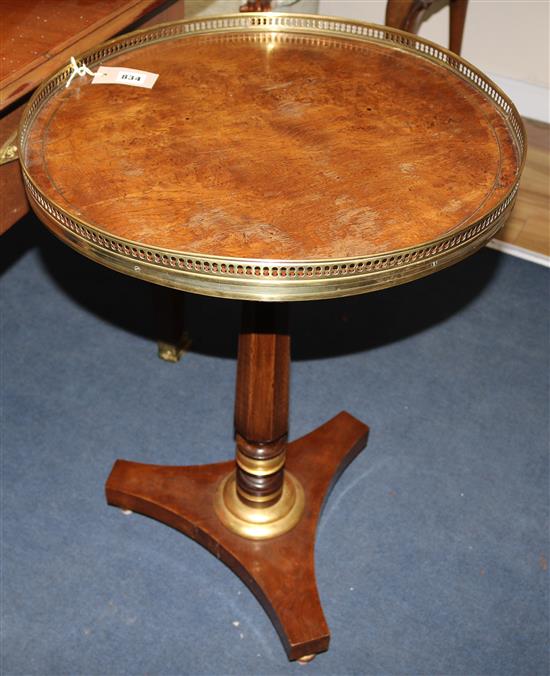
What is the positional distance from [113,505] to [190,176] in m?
0.82

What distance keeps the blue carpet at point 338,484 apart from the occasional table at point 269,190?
0.08 meters

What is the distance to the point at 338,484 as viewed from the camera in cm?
184

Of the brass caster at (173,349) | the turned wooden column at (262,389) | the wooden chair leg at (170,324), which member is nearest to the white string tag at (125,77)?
the turned wooden column at (262,389)

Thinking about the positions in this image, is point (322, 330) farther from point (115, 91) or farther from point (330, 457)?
point (115, 91)

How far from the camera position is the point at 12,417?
1.93 meters

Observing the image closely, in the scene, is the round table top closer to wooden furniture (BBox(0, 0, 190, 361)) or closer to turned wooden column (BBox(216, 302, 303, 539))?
wooden furniture (BBox(0, 0, 190, 361))

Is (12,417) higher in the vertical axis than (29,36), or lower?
lower

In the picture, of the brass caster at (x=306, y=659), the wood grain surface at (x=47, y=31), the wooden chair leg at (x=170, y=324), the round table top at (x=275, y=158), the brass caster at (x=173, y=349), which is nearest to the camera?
the round table top at (x=275, y=158)

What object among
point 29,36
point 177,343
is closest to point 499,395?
point 177,343

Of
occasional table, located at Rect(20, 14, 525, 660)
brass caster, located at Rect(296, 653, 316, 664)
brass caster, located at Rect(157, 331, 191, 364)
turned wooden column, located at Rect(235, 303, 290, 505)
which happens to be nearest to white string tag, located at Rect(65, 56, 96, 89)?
occasional table, located at Rect(20, 14, 525, 660)

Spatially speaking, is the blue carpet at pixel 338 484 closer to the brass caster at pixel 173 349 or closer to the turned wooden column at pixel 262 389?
the brass caster at pixel 173 349

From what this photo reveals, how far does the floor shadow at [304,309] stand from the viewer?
216 cm

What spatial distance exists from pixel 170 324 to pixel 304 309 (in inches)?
15.5

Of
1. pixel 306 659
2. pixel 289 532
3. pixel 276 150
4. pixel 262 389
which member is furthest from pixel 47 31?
pixel 306 659
